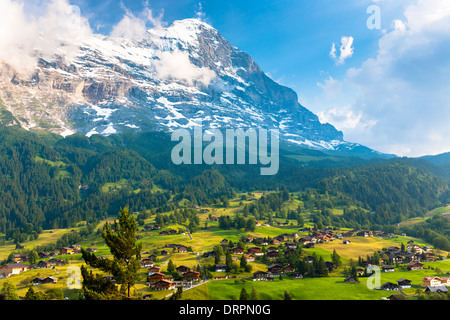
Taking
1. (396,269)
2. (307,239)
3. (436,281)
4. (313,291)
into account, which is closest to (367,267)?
(396,269)

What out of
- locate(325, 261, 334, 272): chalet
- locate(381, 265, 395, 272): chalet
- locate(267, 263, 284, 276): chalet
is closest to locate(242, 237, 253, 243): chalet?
locate(267, 263, 284, 276): chalet

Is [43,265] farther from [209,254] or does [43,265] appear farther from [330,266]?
[330,266]

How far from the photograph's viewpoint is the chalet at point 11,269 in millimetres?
105912

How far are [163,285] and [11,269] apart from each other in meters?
65.2

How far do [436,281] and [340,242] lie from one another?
61.7m

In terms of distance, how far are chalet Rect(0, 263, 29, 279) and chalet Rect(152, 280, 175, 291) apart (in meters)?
61.1

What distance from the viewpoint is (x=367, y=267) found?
97750 millimetres

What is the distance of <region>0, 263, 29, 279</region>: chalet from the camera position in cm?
10591

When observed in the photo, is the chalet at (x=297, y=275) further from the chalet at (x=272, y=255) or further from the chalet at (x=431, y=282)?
the chalet at (x=431, y=282)

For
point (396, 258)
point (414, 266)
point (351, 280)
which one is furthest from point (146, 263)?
point (396, 258)

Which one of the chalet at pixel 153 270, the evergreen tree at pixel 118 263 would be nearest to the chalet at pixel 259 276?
the chalet at pixel 153 270
